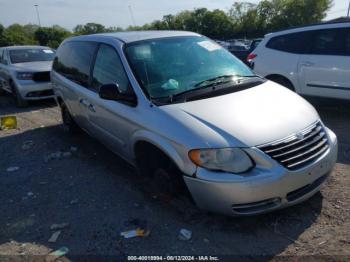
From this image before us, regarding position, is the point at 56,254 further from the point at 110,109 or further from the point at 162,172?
the point at 110,109

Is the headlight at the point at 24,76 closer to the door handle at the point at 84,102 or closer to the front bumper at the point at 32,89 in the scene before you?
the front bumper at the point at 32,89

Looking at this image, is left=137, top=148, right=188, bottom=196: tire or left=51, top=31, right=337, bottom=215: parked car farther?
left=137, top=148, right=188, bottom=196: tire

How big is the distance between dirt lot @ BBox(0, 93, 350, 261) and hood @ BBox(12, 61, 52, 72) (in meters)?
4.79

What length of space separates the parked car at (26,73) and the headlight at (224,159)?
24.0ft

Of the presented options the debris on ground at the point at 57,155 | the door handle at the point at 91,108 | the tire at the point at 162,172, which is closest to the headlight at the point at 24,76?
the debris on ground at the point at 57,155

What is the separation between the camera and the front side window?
383 centimetres

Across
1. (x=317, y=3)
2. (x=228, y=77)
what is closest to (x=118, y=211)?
(x=228, y=77)

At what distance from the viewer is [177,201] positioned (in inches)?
142

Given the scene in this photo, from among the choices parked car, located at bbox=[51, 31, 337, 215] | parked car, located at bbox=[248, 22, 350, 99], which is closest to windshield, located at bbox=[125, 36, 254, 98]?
parked car, located at bbox=[51, 31, 337, 215]

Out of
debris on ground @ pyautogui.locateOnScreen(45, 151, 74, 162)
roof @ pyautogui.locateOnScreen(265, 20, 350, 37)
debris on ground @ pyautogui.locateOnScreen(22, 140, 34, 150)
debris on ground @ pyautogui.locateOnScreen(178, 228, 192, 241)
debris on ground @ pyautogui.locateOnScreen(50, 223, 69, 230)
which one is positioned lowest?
debris on ground @ pyautogui.locateOnScreen(178, 228, 192, 241)

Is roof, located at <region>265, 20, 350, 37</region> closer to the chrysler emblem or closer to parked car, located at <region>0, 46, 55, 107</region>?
the chrysler emblem

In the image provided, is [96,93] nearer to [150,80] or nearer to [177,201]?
[150,80]

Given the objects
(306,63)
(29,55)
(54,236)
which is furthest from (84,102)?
(29,55)

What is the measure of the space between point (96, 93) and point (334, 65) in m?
4.20
